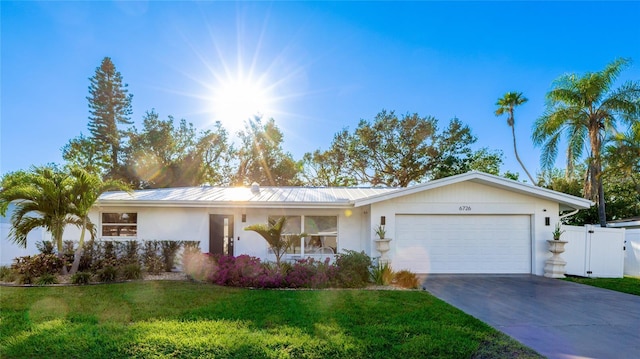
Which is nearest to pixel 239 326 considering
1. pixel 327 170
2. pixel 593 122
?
pixel 593 122

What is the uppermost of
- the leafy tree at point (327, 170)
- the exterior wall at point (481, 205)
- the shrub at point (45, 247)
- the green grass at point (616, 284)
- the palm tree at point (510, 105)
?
the palm tree at point (510, 105)

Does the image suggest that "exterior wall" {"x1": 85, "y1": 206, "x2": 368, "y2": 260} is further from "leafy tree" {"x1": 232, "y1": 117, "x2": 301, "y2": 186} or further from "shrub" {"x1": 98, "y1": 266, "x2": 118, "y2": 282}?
"leafy tree" {"x1": 232, "y1": 117, "x2": 301, "y2": 186}

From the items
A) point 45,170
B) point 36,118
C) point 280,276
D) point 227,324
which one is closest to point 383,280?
point 280,276

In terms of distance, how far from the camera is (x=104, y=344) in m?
4.65

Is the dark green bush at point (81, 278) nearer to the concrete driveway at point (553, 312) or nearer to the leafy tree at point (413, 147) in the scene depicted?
the concrete driveway at point (553, 312)

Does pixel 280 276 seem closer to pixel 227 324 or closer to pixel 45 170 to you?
pixel 227 324

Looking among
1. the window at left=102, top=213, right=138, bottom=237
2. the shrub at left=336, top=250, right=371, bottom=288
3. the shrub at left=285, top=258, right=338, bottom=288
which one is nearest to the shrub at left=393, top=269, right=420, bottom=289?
the shrub at left=336, top=250, right=371, bottom=288

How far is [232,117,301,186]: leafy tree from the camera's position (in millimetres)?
30422

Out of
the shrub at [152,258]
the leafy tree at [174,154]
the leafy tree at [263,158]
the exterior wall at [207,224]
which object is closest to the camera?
the shrub at [152,258]

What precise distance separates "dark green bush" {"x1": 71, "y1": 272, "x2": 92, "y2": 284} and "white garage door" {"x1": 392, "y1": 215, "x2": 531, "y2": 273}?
8669 mm

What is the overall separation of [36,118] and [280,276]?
1433 centimetres

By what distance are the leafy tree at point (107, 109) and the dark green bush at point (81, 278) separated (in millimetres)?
24585

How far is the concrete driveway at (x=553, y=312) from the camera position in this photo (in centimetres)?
483

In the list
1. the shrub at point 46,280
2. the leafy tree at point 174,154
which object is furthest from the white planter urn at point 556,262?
the leafy tree at point 174,154
